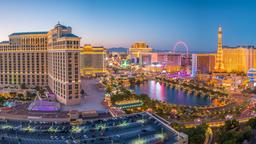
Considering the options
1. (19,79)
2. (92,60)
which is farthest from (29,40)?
(92,60)

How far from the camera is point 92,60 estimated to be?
132 ft

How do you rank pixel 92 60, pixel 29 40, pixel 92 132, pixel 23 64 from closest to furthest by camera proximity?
pixel 92 132
pixel 23 64
pixel 29 40
pixel 92 60

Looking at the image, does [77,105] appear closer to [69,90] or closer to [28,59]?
[69,90]

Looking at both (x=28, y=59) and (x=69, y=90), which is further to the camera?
(x=28, y=59)

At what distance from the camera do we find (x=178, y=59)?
56.9 metres

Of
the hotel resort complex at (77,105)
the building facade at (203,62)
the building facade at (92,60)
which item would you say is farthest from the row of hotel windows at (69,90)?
the building facade at (203,62)

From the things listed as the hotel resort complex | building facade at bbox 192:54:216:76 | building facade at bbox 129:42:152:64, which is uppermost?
building facade at bbox 129:42:152:64

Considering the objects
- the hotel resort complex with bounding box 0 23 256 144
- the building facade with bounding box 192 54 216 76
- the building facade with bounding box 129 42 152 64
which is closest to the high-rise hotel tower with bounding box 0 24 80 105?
the hotel resort complex with bounding box 0 23 256 144

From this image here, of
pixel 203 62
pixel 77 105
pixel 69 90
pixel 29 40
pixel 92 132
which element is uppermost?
pixel 29 40

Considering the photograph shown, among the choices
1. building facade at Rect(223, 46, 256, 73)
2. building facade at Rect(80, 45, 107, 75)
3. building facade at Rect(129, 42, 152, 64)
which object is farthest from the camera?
building facade at Rect(129, 42, 152, 64)

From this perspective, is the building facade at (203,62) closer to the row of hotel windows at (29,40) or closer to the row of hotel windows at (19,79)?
the row of hotel windows at (29,40)

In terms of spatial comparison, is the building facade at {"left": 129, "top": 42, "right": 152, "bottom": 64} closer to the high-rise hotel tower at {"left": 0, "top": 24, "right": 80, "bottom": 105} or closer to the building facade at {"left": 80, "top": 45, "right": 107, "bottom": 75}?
the building facade at {"left": 80, "top": 45, "right": 107, "bottom": 75}

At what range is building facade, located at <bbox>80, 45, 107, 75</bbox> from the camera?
131 feet

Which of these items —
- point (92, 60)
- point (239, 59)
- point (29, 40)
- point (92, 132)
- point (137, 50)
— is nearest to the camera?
point (92, 132)
